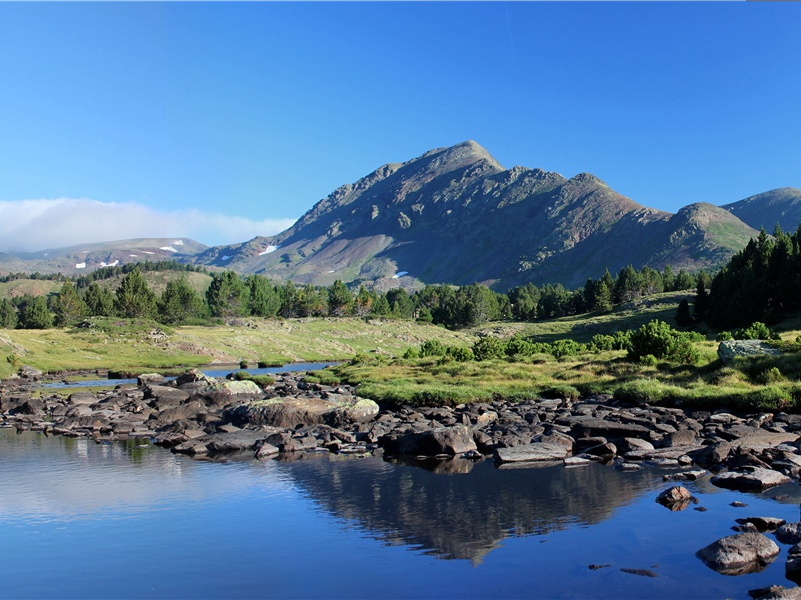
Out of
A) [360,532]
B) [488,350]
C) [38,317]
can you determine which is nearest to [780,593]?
[360,532]

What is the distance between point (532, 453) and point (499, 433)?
412 centimetres

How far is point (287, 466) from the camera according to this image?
28094 mm

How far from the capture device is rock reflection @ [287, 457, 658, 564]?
18641 millimetres

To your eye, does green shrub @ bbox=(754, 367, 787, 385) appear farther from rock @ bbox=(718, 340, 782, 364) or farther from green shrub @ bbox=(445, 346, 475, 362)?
green shrub @ bbox=(445, 346, 475, 362)

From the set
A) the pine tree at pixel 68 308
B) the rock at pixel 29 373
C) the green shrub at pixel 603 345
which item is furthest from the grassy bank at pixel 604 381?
the pine tree at pixel 68 308

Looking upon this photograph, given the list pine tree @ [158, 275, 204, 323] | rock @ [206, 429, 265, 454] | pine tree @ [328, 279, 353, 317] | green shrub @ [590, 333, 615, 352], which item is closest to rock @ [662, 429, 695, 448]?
rock @ [206, 429, 265, 454]

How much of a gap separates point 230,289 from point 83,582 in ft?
538

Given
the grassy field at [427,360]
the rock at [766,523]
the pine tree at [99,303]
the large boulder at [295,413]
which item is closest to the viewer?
the rock at [766,523]

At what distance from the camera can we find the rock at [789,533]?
1662cm

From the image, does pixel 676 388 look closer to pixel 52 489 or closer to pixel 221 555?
pixel 221 555

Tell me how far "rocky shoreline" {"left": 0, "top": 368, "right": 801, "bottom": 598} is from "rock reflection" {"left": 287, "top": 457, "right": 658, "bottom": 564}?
163 centimetres

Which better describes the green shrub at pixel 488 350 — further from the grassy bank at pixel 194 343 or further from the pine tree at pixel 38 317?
the pine tree at pixel 38 317

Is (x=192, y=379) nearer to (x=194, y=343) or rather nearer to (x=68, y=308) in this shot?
(x=194, y=343)

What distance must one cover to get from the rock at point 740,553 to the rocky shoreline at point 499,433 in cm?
3
